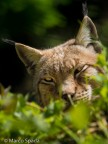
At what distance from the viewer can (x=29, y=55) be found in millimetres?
6418

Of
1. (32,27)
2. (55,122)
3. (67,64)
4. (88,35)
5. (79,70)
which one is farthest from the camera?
(32,27)

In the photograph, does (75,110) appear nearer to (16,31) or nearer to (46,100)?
(46,100)

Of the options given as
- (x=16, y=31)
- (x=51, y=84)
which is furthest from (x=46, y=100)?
(x=16, y=31)

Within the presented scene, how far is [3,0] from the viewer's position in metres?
9.75

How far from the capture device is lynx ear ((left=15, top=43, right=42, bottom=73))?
6318mm

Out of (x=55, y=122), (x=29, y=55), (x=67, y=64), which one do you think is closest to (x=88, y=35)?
(x=67, y=64)

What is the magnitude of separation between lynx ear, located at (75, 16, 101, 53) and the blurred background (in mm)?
2472

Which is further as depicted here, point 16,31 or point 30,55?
point 16,31

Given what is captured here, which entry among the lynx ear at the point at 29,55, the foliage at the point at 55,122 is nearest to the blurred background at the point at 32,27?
the lynx ear at the point at 29,55

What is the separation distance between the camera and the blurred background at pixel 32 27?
9.84 meters

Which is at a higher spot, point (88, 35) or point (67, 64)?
point (88, 35)

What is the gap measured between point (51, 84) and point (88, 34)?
616 millimetres

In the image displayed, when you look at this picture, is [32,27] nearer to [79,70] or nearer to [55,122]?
[79,70]

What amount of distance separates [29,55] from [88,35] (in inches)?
31.0
